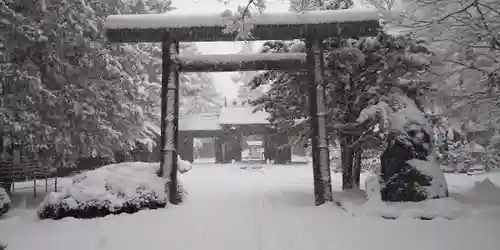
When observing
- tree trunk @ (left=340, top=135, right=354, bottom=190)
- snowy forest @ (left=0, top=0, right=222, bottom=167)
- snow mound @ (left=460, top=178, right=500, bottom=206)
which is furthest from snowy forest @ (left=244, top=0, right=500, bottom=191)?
snowy forest @ (left=0, top=0, right=222, bottom=167)

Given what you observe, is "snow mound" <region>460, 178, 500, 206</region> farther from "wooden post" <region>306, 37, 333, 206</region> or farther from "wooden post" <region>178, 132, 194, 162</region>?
"wooden post" <region>178, 132, 194, 162</region>

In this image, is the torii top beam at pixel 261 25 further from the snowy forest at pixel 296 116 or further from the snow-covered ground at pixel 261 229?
the snow-covered ground at pixel 261 229

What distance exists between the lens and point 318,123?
858 centimetres

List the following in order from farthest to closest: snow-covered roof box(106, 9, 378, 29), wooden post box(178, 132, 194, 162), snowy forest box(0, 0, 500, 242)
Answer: wooden post box(178, 132, 194, 162), snow-covered roof box(106, 9, 378, 29), snowy forest box(0, 0, 500, 242)

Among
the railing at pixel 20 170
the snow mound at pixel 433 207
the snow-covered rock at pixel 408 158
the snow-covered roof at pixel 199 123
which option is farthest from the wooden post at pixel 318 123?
the snow-covered roof at pixel 199 123

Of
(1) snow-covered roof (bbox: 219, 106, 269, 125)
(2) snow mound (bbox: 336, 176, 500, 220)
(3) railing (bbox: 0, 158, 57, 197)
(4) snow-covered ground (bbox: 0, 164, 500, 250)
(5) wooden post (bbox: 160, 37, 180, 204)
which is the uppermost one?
(1) snow-covered roof (bbox: 219, 106, 269, 125)

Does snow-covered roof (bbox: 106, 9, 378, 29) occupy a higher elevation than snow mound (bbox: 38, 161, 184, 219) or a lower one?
higher

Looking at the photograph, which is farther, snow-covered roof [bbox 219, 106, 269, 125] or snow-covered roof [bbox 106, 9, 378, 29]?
snow-covered roof [bbox 219, 106, 269, 125]

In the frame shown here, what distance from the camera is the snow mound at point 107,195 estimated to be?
7.62 m

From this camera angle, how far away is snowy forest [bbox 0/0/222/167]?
10.3m

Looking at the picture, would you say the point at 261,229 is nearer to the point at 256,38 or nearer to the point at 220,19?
the point at 256,38

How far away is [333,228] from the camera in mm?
6363

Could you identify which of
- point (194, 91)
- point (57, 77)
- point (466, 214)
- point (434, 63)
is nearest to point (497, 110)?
point (434, 63)

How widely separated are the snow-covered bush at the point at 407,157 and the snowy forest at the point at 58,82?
8.87 meters
